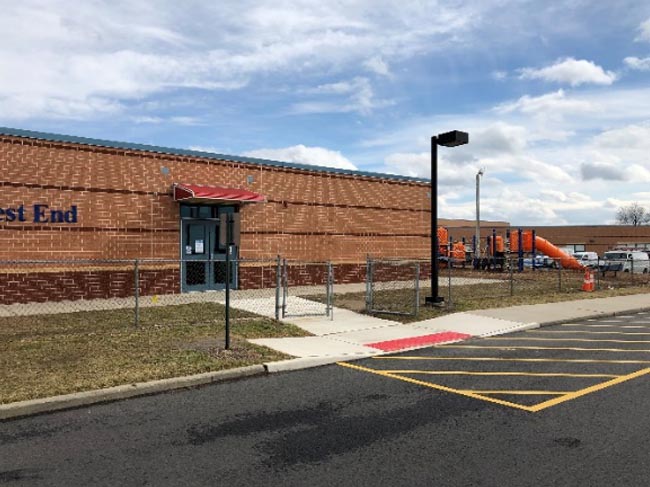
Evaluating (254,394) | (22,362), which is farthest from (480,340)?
(22,362)

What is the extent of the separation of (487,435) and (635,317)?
12899mm

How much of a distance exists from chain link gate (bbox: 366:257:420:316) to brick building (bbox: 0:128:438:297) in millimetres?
1249

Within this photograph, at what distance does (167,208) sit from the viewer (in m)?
19.2

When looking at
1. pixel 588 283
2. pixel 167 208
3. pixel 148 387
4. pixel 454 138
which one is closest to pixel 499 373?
pixel 148 387

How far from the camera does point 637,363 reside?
986 centimetres

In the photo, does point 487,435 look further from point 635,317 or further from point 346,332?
point 635,317

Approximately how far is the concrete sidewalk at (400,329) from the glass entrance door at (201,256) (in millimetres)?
6032

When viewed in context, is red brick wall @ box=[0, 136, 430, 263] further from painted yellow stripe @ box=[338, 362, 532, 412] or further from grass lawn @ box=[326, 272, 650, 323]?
painted yellow stripe @ box=[338, 362, 532, 412]

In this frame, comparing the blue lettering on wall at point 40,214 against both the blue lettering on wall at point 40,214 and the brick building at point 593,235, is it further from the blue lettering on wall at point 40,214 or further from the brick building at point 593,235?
the brick building at point 593,235

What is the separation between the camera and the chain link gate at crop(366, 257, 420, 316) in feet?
51.1

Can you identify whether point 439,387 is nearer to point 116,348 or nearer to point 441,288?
point 116,348

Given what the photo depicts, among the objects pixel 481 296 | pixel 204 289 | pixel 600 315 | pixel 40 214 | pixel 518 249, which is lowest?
pixel 600 315

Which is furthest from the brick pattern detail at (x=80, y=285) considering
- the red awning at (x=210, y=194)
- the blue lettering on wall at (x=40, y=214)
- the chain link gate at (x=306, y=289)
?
the chain link gate at (x=306, y=289)

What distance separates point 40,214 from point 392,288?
12871mm
